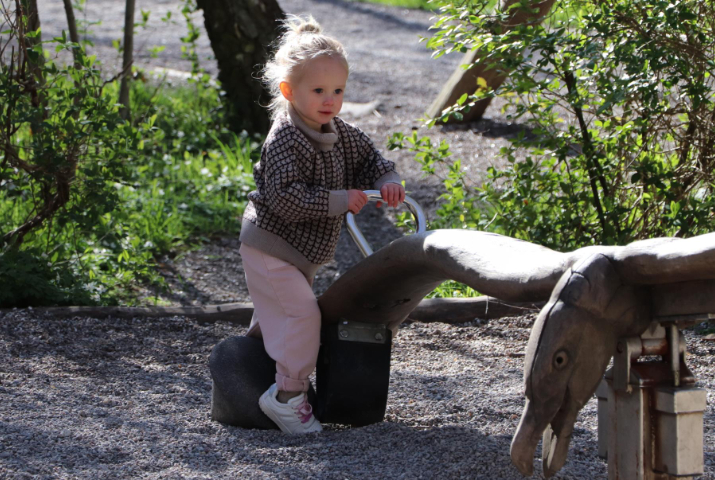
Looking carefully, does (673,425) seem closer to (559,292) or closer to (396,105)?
(559,292)

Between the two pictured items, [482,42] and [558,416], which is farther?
[482,42]

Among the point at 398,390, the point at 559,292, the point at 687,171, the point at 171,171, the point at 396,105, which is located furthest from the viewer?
the point at 396,105

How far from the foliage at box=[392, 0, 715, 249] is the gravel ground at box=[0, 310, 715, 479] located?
0.56 m

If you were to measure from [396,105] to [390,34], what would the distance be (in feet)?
16.7

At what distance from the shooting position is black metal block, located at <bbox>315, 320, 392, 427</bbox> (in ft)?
8.97

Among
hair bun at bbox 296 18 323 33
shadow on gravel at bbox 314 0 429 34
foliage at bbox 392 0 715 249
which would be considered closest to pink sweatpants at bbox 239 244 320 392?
hair bun at bbox 296 18 323 33

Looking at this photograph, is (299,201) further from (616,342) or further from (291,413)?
(616,342)

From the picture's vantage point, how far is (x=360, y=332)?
278 cm

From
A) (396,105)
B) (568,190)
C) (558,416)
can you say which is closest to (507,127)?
(396,105)

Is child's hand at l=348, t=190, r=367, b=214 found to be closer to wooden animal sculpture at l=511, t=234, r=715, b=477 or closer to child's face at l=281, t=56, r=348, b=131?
child's face at l=281, t=56, r=348, b=131

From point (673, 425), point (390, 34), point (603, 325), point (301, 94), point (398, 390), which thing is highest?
point (390, 34)

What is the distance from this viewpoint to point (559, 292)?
181cm

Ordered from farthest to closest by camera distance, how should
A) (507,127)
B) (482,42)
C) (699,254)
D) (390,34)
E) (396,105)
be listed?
(390,34)
(396,105)
(507,127)
(482,42)
(699,254)

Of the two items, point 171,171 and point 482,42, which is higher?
point 482,42
